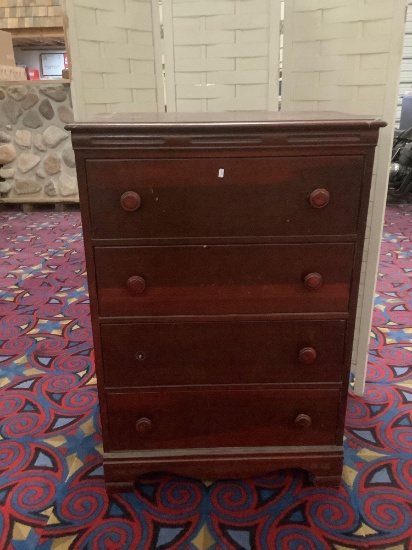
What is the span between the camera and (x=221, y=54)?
6.09ft

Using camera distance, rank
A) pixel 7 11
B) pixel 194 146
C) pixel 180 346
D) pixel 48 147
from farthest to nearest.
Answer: pixel 7 11, pixel 48 147, pixel 180 346, pixel 194 146

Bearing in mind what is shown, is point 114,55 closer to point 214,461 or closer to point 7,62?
point 214,461

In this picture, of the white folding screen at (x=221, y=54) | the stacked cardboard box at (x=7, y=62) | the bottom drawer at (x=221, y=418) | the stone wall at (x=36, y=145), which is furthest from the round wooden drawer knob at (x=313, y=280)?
the stacked cardboard box at (x=7, y=62)

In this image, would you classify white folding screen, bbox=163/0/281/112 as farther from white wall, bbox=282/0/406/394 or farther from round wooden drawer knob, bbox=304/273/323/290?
round wooden drawer knob, bbox=304/273/323/290

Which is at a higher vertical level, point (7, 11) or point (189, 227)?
point (7, 11)

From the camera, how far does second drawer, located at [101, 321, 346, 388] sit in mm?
1277

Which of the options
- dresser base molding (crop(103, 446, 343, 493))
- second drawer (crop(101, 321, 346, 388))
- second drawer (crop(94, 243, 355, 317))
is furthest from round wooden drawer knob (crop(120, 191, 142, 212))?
dresser base molding (crop(103, 446, 343, 493))

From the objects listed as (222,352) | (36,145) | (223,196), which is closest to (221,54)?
(223,196)

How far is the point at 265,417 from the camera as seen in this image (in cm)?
137

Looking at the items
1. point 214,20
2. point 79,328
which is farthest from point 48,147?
point 214,20

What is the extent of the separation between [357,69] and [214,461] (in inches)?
52.3

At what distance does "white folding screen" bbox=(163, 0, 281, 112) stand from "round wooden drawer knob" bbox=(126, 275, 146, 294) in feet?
3.22

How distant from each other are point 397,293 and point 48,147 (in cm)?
335

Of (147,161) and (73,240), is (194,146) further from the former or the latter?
(73,240)
